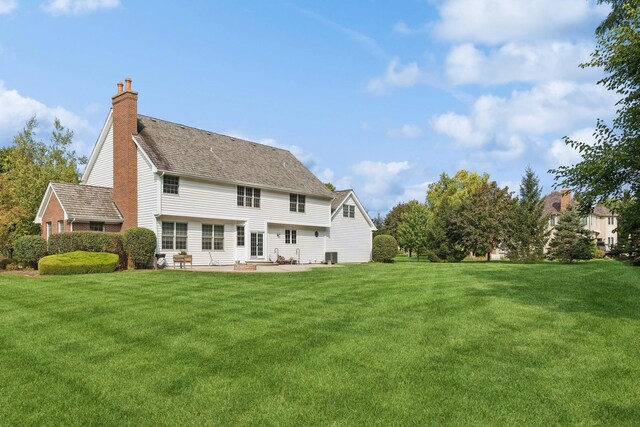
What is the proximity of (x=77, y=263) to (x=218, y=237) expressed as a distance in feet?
32.3

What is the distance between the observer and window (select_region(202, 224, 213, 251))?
2864cm

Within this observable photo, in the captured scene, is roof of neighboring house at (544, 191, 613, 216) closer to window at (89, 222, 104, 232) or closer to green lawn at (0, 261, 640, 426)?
window at (89, 222, 104, 232)

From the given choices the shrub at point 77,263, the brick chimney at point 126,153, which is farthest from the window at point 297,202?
the shrub at point 77,263

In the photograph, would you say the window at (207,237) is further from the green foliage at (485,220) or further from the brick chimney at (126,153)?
the green foliage at (485,220)

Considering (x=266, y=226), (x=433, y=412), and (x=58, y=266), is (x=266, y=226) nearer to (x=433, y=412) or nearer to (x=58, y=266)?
(x=58, y=266)

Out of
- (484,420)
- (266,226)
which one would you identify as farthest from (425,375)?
(266,226)

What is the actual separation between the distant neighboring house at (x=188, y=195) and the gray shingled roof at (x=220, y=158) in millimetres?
86

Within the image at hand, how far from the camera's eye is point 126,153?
88.6 ft

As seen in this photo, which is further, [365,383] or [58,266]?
[58,266]

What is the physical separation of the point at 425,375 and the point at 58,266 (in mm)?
18958

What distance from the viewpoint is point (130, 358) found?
7137 mm

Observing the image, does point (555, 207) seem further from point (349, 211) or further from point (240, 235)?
point (240, 235)

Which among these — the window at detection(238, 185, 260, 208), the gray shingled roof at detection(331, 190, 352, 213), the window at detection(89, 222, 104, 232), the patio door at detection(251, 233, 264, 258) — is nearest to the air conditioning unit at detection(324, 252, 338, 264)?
the gray shingled roof at detection(331, 190, 352, 213)

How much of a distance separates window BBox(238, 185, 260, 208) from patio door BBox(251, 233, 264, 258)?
200 centimetres
